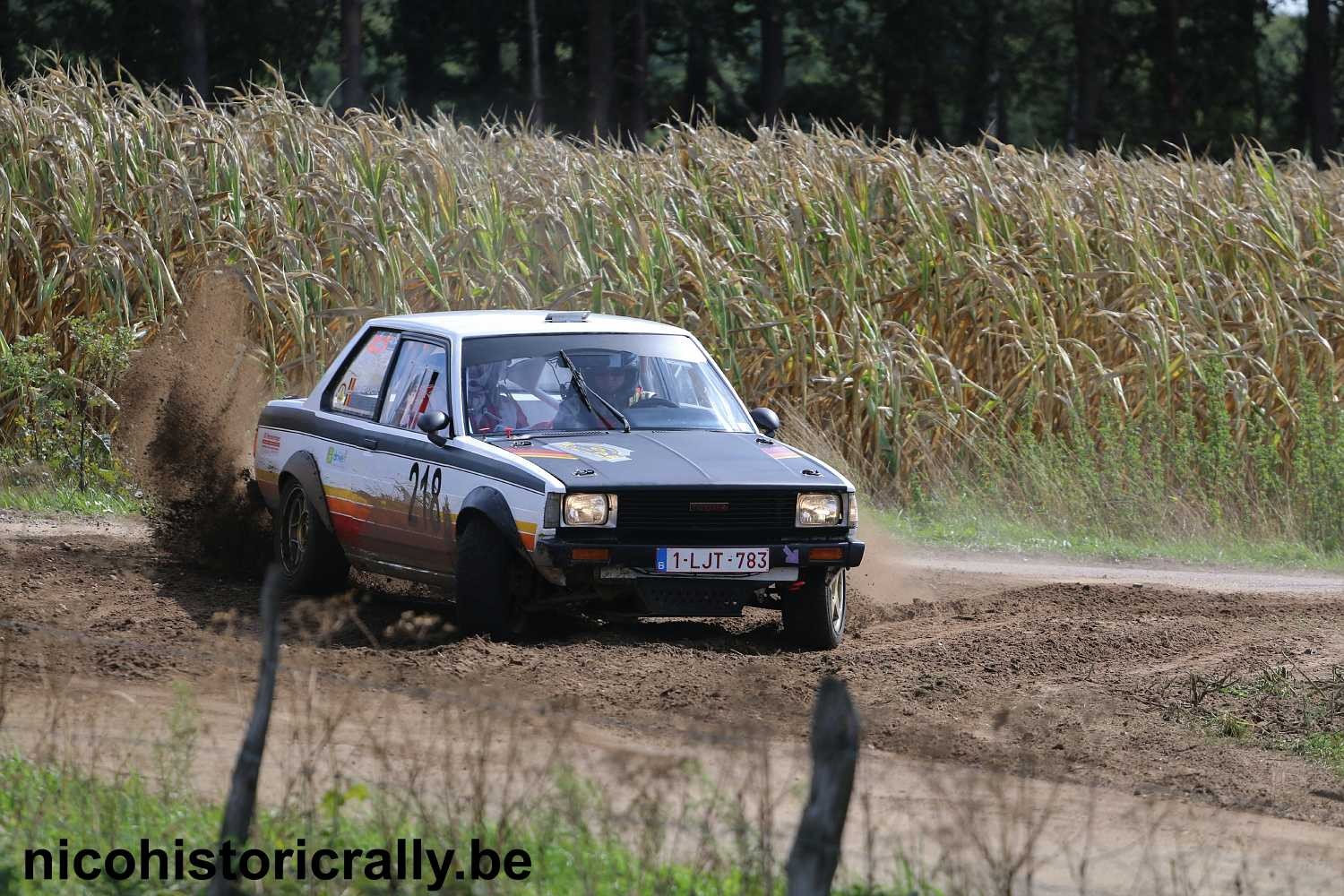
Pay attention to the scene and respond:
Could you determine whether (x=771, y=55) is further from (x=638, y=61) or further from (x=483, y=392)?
(x=483, y=392)

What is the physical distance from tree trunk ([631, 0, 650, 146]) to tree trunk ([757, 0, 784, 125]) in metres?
2.71

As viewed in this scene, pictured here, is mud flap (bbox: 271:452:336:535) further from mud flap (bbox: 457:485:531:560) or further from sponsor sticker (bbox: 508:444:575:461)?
sponsor sticker (bbox: 508:444:575:461)

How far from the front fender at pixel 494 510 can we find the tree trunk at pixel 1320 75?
34.8 meters

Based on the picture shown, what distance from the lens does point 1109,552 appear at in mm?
14625

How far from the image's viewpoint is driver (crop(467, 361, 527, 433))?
9859 mm

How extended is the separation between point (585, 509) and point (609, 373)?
138cm

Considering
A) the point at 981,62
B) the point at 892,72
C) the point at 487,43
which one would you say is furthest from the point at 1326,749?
the point at 981,62

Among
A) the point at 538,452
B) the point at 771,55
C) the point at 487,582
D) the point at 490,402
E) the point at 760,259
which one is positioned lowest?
the point at 487,582

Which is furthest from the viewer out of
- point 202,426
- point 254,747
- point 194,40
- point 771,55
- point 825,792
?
point 771,55

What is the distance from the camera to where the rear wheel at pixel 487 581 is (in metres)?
9.23

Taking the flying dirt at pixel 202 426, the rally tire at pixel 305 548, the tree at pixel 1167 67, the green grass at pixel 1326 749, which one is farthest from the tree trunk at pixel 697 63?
A: the green grass at pixel 1326 749

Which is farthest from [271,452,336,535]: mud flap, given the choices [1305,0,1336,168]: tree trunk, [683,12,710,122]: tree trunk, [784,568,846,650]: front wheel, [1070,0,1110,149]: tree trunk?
[683,12,710,122]: tree trunk

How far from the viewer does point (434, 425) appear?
9703 millimetres

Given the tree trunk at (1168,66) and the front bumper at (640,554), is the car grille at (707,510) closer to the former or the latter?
the front bumper at (640,554)
